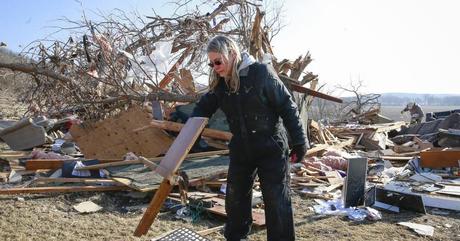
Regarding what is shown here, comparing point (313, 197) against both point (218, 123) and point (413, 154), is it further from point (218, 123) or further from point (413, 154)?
point (413, 154)

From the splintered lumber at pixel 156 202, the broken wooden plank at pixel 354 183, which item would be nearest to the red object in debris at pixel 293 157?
the splintered lumber at pixel 156 202

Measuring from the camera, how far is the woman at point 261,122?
9.84 feet

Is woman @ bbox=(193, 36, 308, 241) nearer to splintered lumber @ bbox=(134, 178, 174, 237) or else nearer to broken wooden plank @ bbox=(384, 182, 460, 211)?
splintered lumber @ bbox=(134, 178, 174, 237)

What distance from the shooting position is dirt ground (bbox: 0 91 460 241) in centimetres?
397

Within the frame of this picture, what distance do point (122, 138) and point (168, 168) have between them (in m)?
5.43

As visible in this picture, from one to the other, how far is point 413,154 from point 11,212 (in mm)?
7879

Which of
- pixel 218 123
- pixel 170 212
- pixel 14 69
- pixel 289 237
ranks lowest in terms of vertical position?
pixel 170 212

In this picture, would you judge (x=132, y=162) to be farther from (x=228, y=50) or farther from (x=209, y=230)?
(x=228, y=50)

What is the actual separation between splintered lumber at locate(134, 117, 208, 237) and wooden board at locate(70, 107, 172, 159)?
15.7 ft

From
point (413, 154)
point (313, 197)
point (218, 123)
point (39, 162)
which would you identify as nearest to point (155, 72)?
point (218, 123)

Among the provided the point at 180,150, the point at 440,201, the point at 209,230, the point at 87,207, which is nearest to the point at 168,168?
the point at 180,150

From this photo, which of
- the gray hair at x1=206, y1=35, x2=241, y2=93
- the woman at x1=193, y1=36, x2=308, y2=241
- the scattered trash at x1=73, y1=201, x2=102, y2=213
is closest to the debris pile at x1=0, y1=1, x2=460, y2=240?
the scattered trash at x1=73, y1=201, x2=102, y2=213

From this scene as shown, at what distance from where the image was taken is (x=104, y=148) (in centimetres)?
774

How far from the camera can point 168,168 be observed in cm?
248
